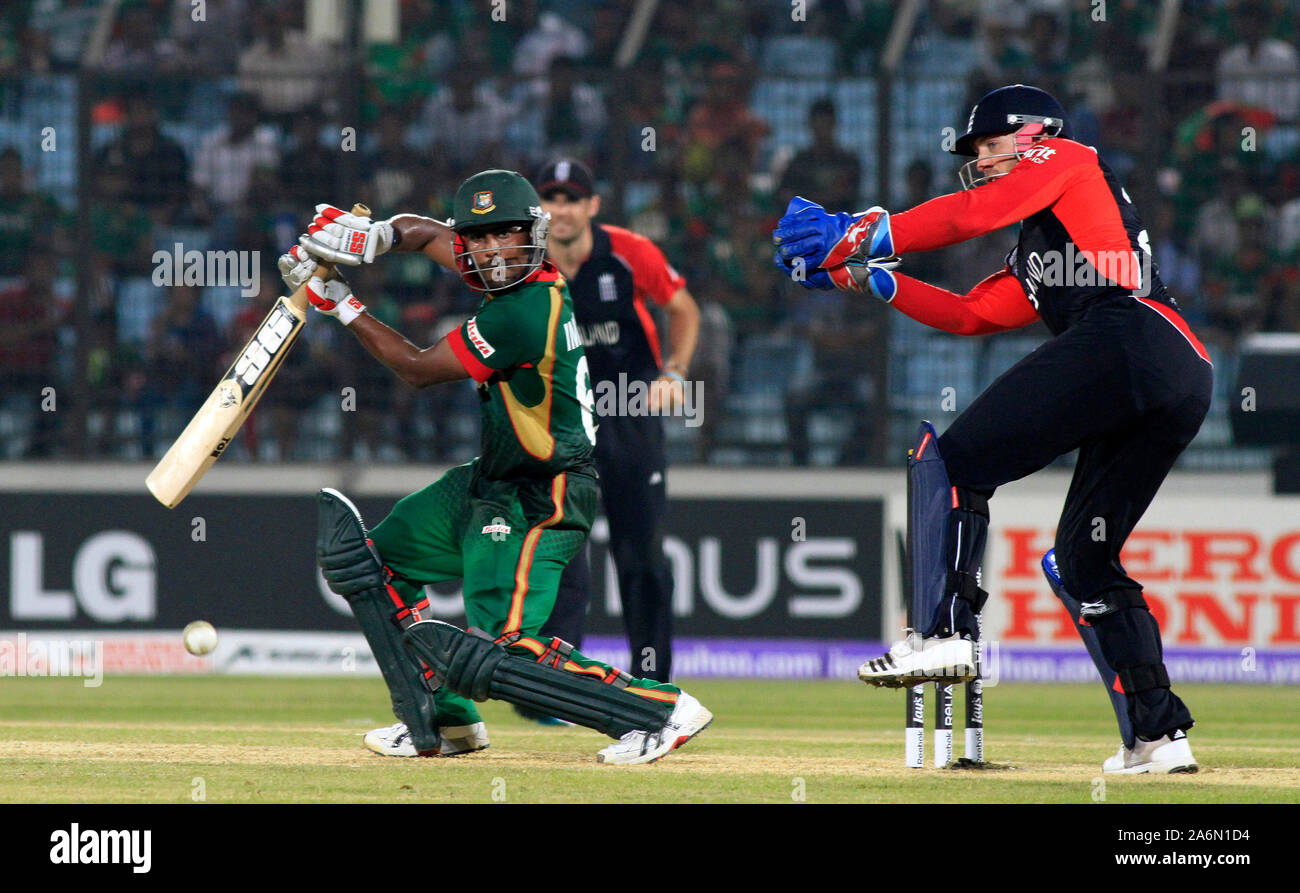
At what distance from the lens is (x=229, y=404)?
6.38 meters

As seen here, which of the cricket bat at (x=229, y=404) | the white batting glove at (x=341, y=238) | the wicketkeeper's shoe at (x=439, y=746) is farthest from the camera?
the cricket bat at (x=229, y=404)

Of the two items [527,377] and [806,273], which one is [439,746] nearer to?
[527,377]

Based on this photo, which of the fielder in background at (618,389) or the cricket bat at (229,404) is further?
the fielder in background at (618,389)

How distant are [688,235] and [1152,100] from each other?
10.8 ft

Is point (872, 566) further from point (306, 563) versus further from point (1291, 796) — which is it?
point (1291, 796)

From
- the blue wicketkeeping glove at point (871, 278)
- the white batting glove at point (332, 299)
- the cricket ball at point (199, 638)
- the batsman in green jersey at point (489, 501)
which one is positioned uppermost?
the blue wicketkeeping glove at point (871, 278)

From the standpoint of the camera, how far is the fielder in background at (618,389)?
832 centimetres

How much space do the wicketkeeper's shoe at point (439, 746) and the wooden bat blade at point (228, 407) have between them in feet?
3.50

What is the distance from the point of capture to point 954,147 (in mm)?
6207

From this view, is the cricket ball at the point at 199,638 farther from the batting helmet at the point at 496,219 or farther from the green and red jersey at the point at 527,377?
the batting helmet at the point at 496,219

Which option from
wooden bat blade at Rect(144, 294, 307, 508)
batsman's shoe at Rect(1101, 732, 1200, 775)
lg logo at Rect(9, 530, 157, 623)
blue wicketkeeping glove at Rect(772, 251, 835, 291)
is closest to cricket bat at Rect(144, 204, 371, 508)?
wooden bat blade at Rect(144, 294, 307, 508)

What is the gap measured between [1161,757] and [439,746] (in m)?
2.33

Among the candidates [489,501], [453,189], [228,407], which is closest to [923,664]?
[489,501]

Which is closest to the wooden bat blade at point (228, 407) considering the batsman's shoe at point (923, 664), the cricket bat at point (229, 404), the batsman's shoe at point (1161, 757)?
the cricket bat at point (229, 404)
